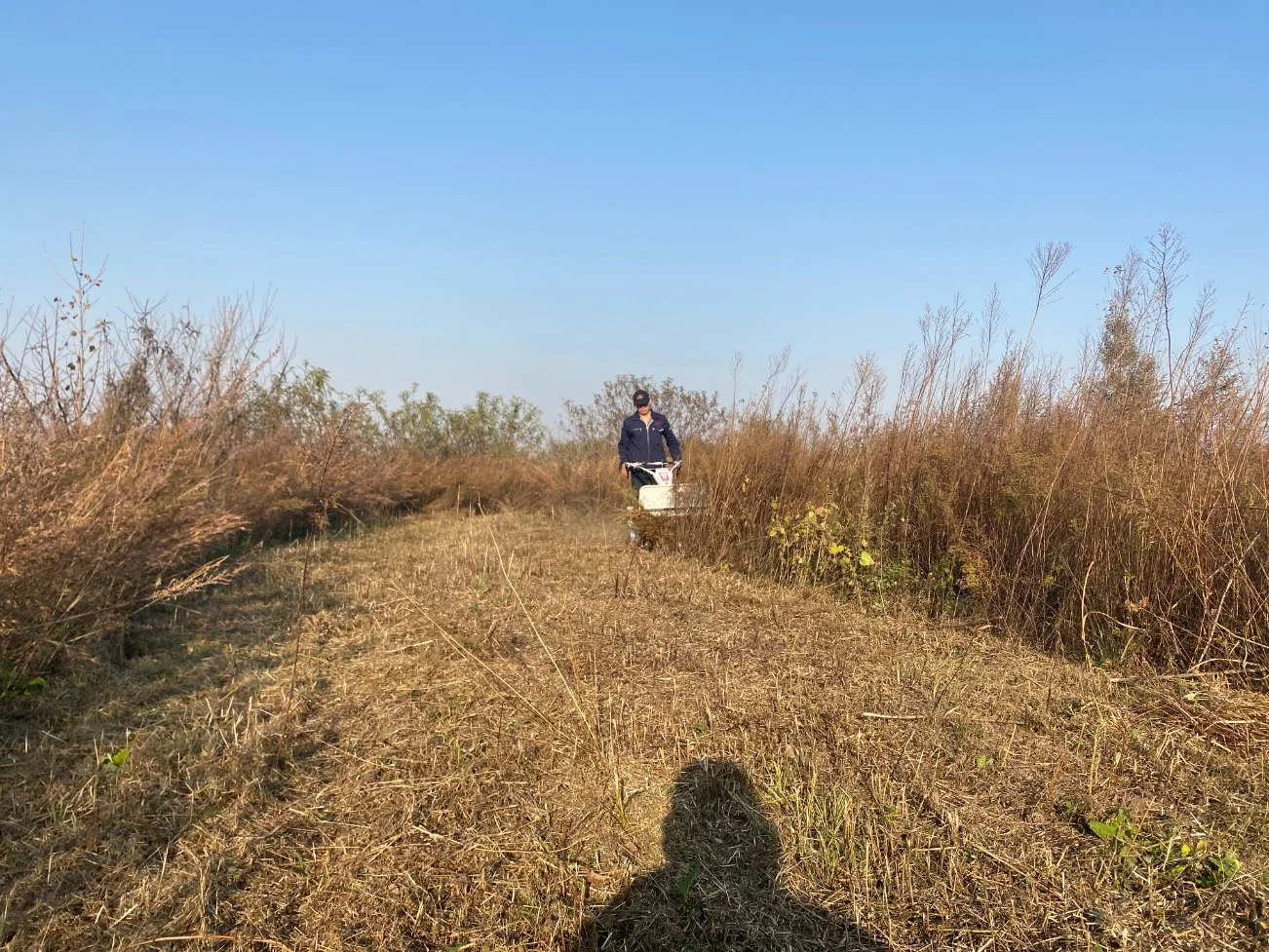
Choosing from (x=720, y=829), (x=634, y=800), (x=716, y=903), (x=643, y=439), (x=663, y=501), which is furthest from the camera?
(x=643, y=439)

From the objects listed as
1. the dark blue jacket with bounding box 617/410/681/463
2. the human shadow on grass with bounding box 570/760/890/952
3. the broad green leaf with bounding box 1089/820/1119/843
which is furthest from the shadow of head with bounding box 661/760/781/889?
the dark blue jacket with bounding box 617/410/681/463

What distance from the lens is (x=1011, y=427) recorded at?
4594 mm

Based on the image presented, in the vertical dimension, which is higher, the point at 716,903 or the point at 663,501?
the point at 663,501

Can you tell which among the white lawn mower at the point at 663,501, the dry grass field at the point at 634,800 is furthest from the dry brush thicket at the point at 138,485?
the white lawn mower at the point at 663,501

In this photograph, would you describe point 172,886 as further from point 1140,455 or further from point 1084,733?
point 1140,455

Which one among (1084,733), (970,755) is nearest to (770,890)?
(970,755)

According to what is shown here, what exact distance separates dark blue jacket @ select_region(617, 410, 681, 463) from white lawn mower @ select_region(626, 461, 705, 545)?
96 cm

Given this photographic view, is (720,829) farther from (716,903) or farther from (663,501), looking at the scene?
(663,501)

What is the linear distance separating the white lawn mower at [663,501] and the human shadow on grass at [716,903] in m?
4.17

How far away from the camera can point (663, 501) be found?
21.6ft

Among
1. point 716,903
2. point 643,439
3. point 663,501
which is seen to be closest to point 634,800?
point 716,903

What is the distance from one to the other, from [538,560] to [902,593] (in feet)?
→ 10.3

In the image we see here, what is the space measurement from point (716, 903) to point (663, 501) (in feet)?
15.5

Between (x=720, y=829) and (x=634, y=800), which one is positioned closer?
(x=720, y=829)
